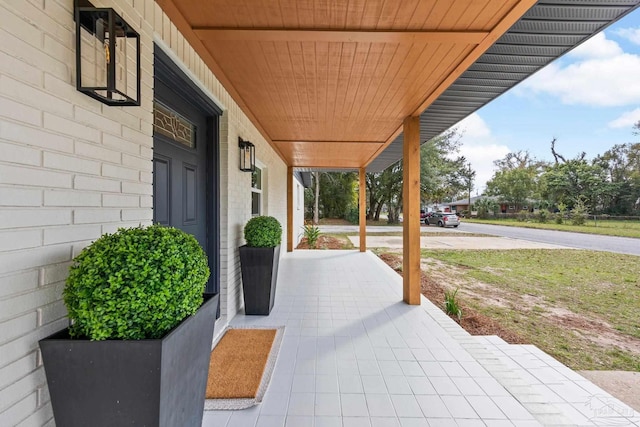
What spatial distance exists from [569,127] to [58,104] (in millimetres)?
51954

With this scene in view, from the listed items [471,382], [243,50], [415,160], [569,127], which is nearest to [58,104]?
[243,50]

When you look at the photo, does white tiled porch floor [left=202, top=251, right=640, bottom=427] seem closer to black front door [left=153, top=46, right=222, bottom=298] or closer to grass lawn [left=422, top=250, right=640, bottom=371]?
grass lawn [left=422, top=250, right=640, bottom=371]

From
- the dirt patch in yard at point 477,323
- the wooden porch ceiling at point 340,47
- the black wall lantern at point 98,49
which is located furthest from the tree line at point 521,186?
the black wall lantern at point 98,49

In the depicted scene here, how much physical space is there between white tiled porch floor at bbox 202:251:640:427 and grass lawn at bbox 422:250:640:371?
0.81 meters

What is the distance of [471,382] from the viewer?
2150mm

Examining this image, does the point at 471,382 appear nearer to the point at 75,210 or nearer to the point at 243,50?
the point at 75,210

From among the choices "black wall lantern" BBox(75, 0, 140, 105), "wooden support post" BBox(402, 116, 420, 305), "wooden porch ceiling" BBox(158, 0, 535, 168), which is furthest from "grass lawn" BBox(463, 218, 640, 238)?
"black wall lantern" BBox(75, 0, 140, 105)

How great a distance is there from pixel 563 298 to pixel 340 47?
17.5 feet

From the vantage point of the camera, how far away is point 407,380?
85.4 inches

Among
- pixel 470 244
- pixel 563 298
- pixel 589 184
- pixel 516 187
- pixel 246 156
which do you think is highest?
pixel 516 187

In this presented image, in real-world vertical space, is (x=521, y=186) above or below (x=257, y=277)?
above

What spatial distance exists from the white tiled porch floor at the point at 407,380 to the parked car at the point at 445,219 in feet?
A: 60.6

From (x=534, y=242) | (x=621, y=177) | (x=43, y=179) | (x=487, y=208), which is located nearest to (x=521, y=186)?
(x=487, y=208)

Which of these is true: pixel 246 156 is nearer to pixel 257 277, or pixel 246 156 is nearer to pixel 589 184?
pixel 257 277
